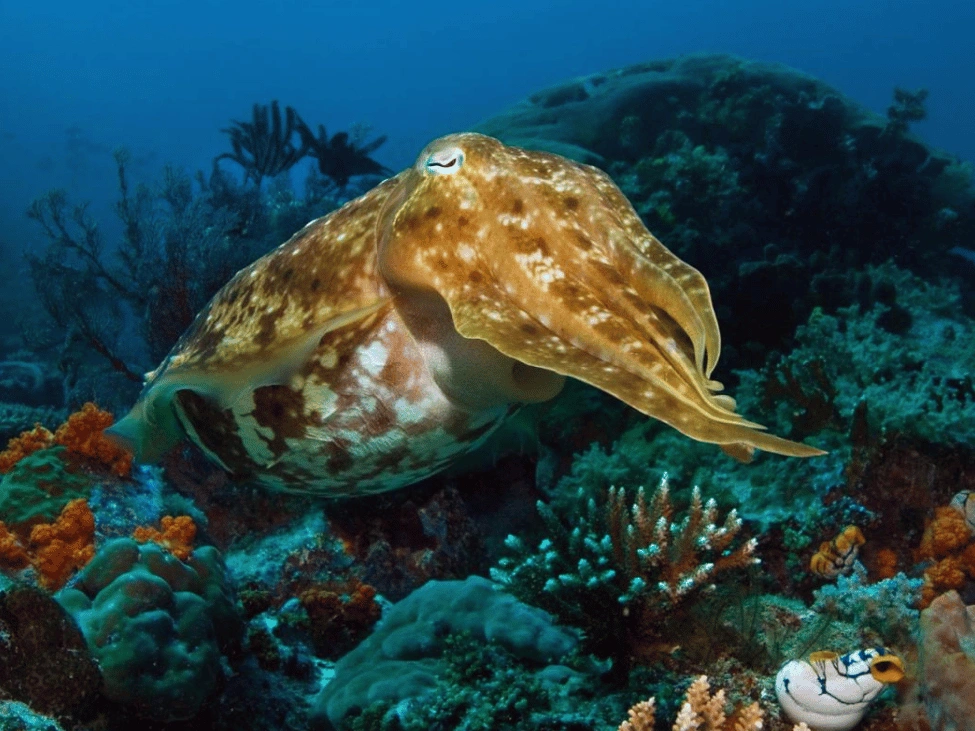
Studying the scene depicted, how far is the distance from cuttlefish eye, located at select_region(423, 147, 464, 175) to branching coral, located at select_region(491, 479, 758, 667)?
190 centimetres

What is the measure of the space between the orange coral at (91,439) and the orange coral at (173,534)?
0.78 m

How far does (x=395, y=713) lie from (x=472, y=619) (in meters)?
0.84

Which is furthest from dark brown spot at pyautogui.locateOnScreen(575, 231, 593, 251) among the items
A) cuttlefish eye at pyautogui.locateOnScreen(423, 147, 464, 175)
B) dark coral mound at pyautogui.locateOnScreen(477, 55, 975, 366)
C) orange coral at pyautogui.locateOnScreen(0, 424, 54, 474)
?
dark coral mound at pyautogui.locateOnScreen(477, 55, 975, 366)

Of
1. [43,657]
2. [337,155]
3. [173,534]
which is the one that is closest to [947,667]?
[43,657]

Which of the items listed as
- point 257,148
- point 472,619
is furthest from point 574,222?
point 257,148

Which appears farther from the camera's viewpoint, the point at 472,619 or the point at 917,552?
the point at 917,552

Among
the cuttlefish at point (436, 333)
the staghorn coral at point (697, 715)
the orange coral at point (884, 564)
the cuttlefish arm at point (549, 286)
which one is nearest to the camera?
the cuttlefish arm at point (549, 286)

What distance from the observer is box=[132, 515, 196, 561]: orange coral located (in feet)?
13.4

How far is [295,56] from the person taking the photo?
14025 centimetres

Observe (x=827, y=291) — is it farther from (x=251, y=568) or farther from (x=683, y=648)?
(x=251, y=568)

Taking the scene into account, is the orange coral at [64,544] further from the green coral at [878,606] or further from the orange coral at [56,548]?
the green coral at [878,606]

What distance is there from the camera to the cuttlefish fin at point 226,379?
8.32ft

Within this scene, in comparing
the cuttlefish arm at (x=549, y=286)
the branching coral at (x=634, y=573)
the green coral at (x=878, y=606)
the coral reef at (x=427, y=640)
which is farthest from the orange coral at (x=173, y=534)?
the green coral at (x=878, y=606)

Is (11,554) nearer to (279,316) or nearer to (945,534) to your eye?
(279,316)
